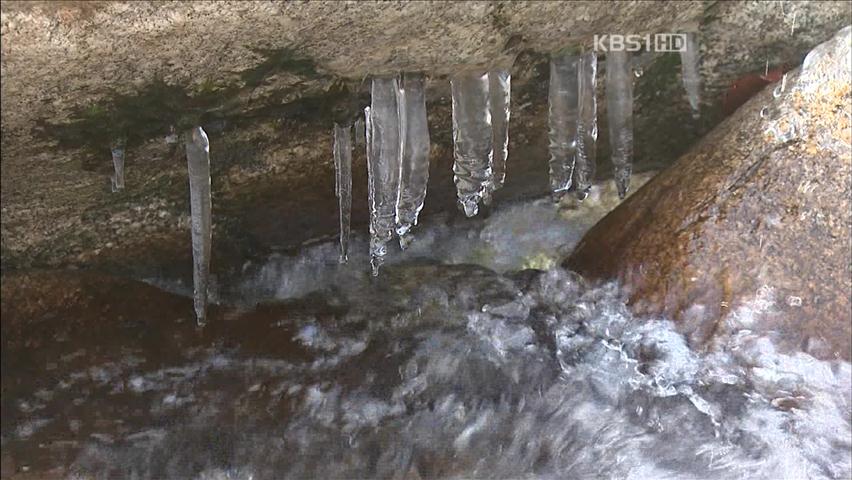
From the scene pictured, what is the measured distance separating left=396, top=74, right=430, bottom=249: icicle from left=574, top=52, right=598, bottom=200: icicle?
1.93 ft

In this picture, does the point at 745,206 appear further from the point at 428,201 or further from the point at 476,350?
the point at 428,201

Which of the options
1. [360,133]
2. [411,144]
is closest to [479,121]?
[411,144]

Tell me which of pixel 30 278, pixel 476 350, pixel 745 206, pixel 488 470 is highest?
pixel 745 206

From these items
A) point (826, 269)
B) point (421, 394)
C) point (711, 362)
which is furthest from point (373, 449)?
point (826, 269)

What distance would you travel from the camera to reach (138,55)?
7.33 feet

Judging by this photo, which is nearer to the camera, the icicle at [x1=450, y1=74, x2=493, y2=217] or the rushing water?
the rushing water

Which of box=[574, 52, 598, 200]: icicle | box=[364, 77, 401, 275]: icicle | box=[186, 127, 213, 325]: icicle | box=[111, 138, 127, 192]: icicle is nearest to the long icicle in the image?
box=[574, 52, 598, 200]: icicle

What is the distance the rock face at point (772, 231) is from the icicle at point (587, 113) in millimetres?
329

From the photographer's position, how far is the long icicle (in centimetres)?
307

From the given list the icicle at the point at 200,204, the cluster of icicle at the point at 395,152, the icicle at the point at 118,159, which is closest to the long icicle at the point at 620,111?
the cluster of icicle at the point at 395,152

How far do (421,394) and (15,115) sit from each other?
1.54m

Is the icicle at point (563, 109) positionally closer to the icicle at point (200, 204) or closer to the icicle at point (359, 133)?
the icicle at point (359, 133)

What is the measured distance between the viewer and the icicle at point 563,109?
295 centimetres

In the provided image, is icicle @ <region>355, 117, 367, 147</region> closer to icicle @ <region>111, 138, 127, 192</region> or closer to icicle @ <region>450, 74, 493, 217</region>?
icicle @ <region>450, 74, 493, 217</region>
